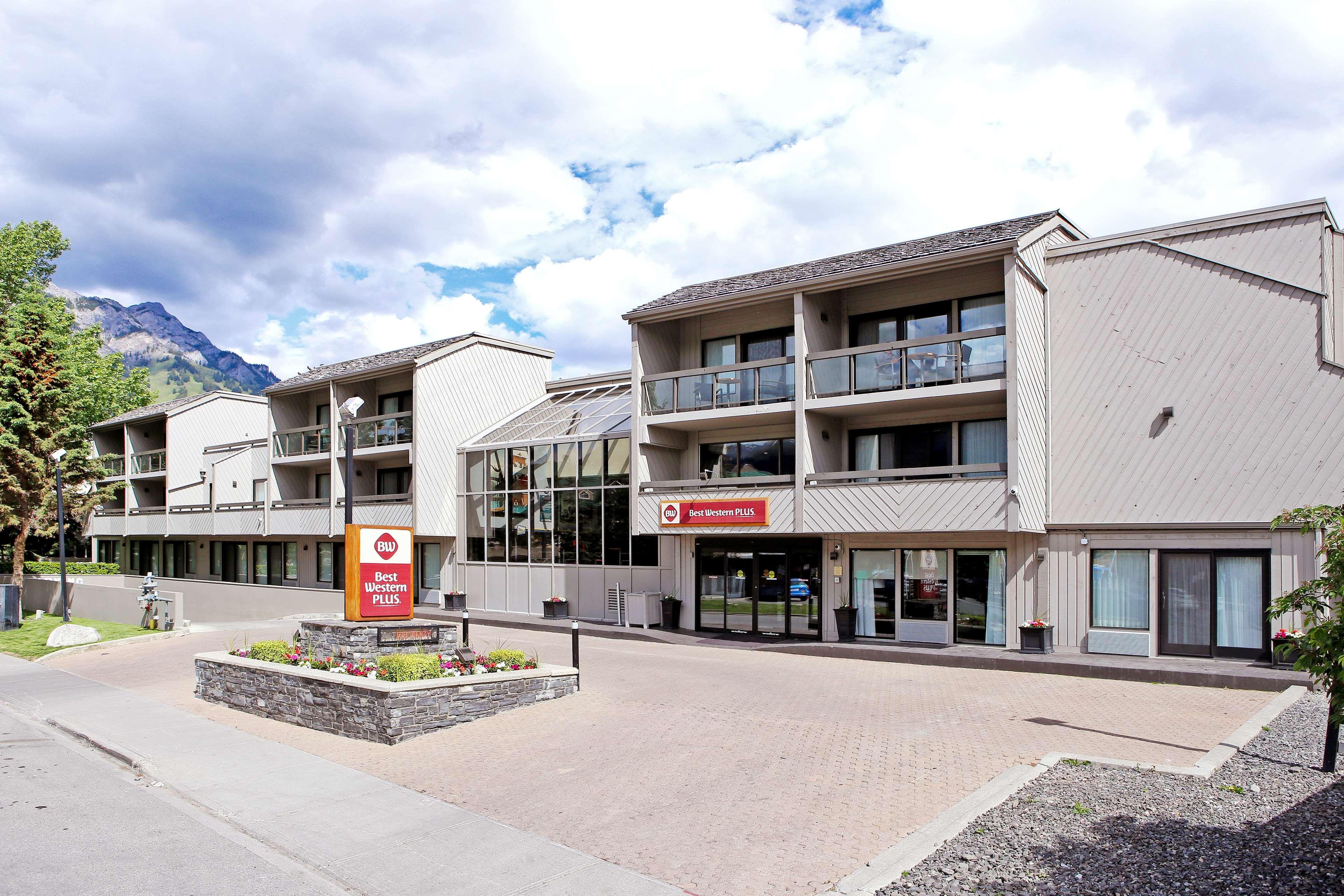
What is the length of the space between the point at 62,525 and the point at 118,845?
82.2 ft

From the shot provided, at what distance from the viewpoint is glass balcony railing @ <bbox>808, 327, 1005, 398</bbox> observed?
17.7 metres

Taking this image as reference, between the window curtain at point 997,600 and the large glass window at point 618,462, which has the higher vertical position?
the large glass window at point 618,462

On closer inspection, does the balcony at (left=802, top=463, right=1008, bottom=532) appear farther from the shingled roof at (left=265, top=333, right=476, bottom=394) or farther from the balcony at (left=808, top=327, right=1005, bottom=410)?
the shingled roof at (left=265, top=333, right=476, bottom=394)

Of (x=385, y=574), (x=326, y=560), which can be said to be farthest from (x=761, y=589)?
(x=326, y=560)

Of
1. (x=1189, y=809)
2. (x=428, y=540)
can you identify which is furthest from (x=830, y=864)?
(x=428, y=540)

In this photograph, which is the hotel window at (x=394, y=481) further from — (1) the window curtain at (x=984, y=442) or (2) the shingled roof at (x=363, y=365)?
(1) the window curtain at (x=984, y=442)

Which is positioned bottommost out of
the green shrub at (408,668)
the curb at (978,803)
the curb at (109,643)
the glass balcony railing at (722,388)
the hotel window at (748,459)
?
the curb at (109,643)

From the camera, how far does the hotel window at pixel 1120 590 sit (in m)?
16.8

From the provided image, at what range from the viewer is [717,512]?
20734 millimetres

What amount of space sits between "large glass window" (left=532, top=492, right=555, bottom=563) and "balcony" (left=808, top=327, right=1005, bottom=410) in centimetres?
987

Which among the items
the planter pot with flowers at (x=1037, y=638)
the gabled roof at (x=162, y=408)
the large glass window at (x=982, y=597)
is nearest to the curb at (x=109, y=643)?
the gabled roof at (x=162, y=408)

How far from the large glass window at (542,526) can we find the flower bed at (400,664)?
1137 centimetres

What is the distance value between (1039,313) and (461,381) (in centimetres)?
1891

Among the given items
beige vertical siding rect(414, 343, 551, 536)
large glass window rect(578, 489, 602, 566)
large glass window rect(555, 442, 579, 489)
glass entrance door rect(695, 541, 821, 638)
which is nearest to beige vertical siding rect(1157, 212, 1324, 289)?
glass entrance door rect(695, 541, 821, 638)
